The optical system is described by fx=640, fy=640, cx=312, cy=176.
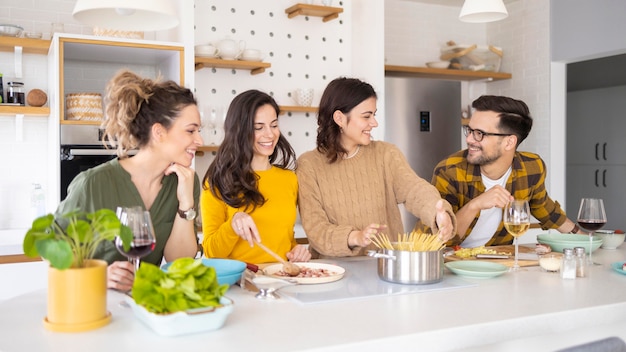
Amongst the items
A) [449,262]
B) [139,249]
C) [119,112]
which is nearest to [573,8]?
[449,262]

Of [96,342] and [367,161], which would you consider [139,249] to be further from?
[367,161]

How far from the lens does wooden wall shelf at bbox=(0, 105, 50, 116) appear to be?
12.7 feet

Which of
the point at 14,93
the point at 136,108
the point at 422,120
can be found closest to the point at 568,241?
the point at 136,108

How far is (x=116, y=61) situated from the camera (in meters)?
4.32

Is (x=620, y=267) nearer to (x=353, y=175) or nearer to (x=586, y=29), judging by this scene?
(x=353, y=175)

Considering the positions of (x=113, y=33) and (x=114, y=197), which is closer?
(x=114, y=197)

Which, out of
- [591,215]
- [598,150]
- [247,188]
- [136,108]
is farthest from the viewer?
[598,150]

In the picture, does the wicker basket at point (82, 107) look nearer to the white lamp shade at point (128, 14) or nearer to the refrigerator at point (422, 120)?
the white lamp shade at point (128, 14)

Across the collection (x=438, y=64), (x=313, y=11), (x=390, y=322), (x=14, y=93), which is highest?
(x=313, y=11)

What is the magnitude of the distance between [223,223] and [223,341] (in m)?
1.16

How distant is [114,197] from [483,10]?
193 cm

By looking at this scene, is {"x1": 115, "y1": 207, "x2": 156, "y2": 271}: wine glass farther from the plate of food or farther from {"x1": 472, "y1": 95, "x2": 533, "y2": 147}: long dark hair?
{"x1": 472, "y1": 95, "x2": 533, "y2": 147}: long dark hair

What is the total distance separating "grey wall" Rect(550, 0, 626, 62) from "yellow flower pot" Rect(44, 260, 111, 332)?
4668mm

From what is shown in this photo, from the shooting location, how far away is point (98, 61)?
4.27 m
